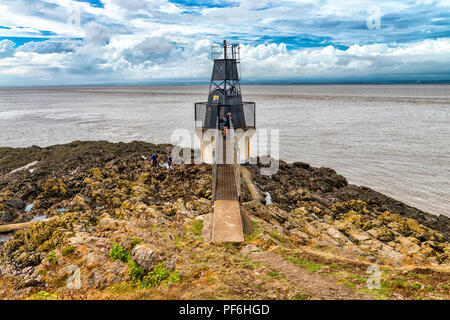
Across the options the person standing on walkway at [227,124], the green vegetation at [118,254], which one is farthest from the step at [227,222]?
the person standing on walkway at [227,124]

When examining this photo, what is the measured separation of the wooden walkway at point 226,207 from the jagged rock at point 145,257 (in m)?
2.20

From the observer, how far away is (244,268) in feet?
24.5

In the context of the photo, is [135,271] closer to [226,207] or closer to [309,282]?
[309,282]

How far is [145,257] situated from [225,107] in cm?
1305

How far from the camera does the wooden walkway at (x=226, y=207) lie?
31.2 feet

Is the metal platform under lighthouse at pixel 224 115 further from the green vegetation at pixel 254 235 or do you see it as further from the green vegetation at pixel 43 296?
the green vegetation at pixel 43 296

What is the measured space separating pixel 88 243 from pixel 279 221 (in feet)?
22.3

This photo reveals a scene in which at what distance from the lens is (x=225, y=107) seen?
19016 millimetres

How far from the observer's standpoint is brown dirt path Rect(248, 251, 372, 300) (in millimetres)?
6127

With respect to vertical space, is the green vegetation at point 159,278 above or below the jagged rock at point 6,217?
above

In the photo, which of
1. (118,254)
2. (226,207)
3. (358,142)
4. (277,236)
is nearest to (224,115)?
(226,207)

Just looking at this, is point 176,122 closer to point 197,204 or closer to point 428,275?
point 197,204
